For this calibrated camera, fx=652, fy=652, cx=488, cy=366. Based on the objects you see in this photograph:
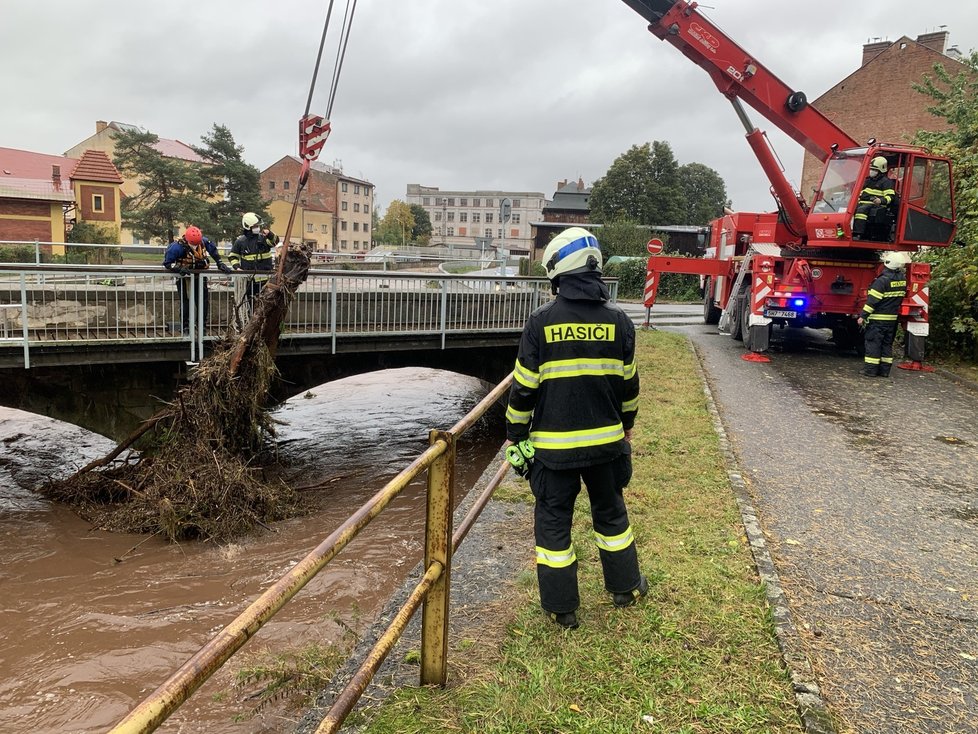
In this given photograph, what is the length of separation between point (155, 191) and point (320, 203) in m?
37.3

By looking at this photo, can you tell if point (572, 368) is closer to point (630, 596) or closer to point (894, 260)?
point (630, 596)

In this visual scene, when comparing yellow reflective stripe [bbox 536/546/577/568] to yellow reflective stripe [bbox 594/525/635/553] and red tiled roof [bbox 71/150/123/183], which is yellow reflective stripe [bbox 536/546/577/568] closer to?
yellow reflective stripe [bbox 594/525/635/553]

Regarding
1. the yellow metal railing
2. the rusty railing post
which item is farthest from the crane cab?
the rusty railing post

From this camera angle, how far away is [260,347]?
7629mm

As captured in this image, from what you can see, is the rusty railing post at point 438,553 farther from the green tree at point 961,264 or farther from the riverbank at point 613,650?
the green tree at point 961,264

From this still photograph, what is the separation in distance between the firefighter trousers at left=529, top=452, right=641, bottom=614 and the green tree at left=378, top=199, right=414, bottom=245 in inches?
2961

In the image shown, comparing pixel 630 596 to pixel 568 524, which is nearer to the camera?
pixel 568 524

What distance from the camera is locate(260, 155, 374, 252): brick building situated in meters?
69.7

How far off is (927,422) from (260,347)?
760 centimetres

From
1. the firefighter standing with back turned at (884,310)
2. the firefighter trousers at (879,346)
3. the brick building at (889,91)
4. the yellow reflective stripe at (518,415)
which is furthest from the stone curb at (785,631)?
the brick building at (889,91)

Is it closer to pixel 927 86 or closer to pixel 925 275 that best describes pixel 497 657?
pixel 925 275

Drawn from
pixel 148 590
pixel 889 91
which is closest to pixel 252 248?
pixel 148 590

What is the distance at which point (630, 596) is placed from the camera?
3.35 meters

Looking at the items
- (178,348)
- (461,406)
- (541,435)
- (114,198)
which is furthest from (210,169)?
(541,435)
